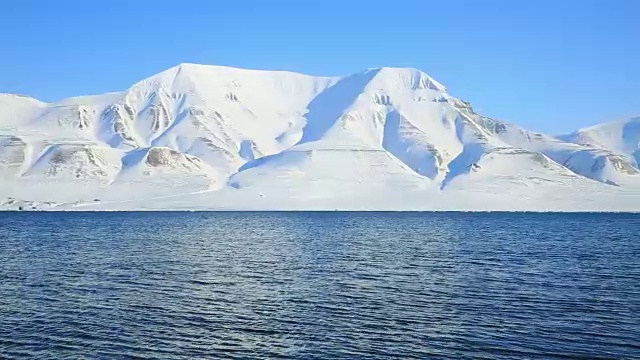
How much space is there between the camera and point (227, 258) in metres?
68.6

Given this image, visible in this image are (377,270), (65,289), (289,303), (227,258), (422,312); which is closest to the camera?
(422,312)

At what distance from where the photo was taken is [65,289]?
4675cm

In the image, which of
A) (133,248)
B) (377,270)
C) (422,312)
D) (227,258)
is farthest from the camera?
(133,248)

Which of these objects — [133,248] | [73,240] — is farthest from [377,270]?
[73,240]

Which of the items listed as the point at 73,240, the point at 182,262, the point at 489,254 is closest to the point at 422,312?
the point at 182,262

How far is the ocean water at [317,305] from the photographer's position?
31.2 metres

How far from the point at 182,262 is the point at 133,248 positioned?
1772cm

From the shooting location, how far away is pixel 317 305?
4141 centimetres

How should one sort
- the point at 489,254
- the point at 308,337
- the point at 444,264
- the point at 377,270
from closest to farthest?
the point at 308,337 → the point at 377,270 → the point at 444,264 → the point at 489,254

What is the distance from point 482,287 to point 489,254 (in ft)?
88.2

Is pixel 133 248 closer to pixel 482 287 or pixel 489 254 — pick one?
pixel 489 254

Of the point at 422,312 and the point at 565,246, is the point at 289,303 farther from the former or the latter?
the point at 565,246

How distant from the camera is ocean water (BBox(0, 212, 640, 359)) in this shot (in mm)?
31234

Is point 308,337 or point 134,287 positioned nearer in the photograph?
point 308,337
